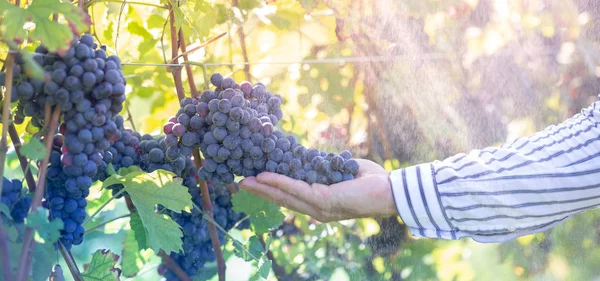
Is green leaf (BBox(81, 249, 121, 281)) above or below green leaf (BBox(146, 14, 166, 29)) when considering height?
below

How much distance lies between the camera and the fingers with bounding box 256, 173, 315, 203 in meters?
1.17

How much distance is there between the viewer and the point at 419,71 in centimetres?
230

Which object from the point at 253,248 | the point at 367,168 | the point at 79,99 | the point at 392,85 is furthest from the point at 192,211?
the point at 392,85

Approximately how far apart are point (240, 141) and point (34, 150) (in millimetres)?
338

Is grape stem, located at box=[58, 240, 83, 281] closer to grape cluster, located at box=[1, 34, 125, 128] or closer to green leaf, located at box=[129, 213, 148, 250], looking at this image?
green leaf, located at box=[129, 213, 148, 250]

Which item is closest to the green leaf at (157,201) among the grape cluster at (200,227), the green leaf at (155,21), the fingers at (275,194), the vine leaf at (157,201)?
the vine leaf at (157,201)

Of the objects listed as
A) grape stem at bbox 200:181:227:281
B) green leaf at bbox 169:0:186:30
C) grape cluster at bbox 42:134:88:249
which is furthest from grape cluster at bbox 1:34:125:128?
grape stem at bbox 200:181:227:281

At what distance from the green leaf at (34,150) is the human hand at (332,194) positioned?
0.37 metres

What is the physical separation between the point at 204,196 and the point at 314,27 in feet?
2.65

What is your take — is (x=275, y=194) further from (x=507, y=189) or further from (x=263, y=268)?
(x=507, y=189)

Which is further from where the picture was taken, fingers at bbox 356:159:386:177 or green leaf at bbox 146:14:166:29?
green leaf at bbox 146:14:166:29

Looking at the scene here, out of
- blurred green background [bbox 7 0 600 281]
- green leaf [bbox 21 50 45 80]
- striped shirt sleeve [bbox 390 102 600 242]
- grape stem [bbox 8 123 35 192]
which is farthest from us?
blurred green background [bbox 7 0 600 281]

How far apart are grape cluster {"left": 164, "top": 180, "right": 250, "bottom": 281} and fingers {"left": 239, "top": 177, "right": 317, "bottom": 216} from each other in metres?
0.20

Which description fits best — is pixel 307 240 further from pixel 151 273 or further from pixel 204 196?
pixel 204 196
